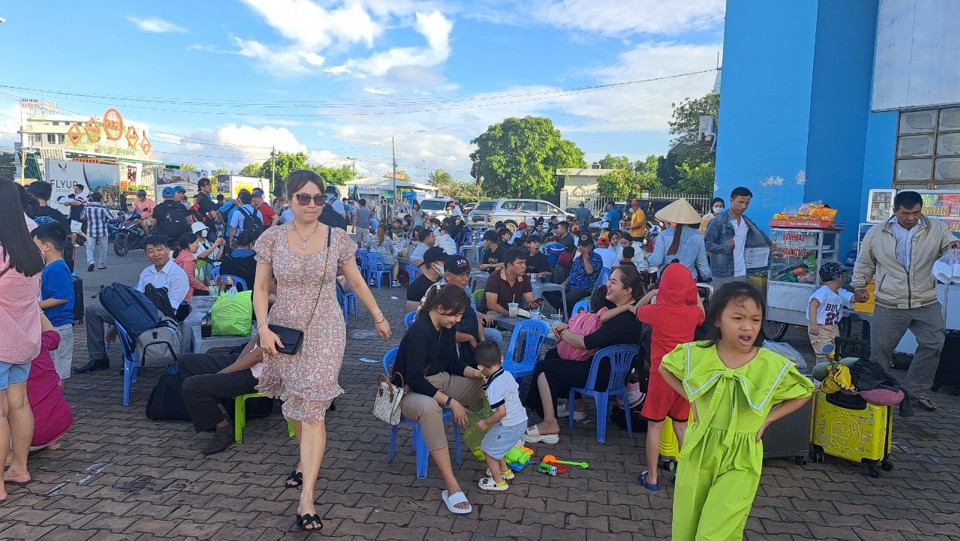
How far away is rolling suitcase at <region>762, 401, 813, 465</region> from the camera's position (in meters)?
3.90

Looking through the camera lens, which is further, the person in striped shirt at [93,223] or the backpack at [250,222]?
the person in striped shirt at [93,223]

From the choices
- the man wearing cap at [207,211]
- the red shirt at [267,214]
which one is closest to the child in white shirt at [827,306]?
the red shirt at [267,214]

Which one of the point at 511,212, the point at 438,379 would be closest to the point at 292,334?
the point at 438,379

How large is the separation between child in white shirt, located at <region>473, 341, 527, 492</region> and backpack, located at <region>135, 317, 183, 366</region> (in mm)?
2603

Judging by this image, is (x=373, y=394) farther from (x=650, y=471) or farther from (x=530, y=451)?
(x=650, y=471)

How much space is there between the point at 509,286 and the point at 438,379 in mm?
2299

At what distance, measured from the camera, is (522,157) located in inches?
1626

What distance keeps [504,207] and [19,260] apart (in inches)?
856

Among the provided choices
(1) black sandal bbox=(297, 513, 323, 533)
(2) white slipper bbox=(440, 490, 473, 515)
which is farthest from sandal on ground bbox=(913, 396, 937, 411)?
(1) black sandal bbox=(297, 513, 323, 533)

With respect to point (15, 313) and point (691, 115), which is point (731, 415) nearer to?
point (15, 313)

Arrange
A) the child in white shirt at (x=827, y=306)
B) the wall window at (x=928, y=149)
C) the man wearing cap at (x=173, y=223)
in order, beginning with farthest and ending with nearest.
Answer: the man wearing cap at (x=173, y=223)
the wall window at (x=928, y=149)
the child in white shirt at (x=827, y=306)

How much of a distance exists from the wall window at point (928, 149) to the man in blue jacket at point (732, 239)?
14.0ft

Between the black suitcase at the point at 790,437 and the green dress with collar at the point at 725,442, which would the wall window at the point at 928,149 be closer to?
the black suitcase at the point at 790,437

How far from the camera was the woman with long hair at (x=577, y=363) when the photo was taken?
4.12m
